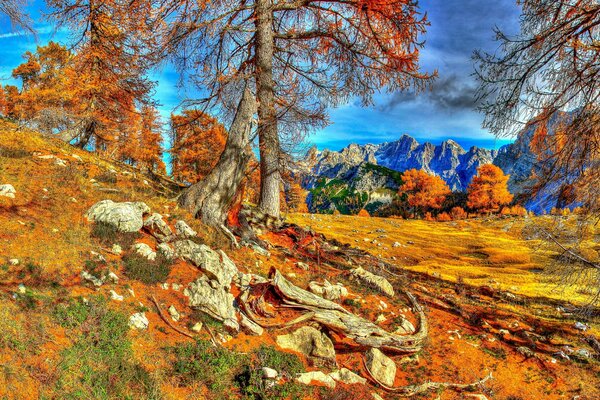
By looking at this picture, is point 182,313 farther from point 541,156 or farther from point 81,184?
point 541,156

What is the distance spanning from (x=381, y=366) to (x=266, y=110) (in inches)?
324

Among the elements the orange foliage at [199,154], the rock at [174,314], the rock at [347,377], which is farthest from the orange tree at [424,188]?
the rock at [174,314]

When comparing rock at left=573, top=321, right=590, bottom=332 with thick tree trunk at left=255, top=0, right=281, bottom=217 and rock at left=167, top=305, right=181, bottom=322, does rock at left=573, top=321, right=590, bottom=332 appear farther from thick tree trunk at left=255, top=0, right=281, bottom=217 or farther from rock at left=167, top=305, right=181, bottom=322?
rock at left=167, top=305, right=181, bottom=322

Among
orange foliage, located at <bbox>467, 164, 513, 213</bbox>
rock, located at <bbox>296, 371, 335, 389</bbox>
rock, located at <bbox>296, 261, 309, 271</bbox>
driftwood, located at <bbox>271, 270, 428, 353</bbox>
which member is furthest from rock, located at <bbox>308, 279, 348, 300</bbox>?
orange foliage, located at <bbox>467, 164, 513, 213</bbox>

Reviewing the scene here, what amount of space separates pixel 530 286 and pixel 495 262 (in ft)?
23.7

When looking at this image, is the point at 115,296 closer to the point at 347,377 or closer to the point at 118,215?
the point at 118,215

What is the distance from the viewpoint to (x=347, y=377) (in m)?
5.02

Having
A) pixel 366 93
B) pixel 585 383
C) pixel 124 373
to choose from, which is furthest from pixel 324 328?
pixel 366 93

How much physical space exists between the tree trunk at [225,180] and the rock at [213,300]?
2.85 m

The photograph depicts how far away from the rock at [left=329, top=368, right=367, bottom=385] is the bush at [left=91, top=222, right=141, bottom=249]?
4.09 meters

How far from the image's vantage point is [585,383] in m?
6.12

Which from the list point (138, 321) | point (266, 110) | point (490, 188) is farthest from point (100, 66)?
point (490, 188)

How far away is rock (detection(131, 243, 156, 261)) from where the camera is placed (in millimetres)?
5682

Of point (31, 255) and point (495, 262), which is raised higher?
point (31, 255)
